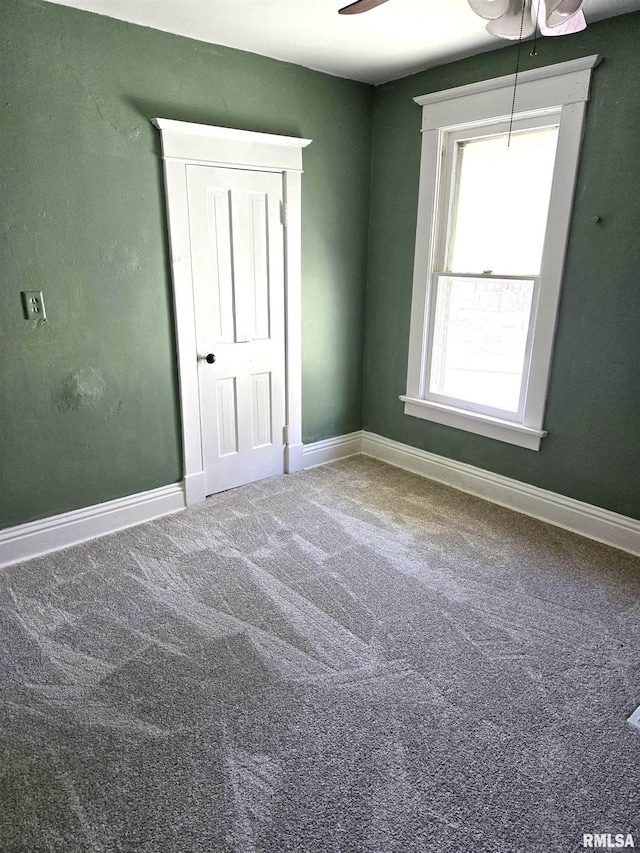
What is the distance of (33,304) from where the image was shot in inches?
103

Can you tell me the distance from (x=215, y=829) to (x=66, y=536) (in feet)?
6.06

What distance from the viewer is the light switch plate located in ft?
8.48

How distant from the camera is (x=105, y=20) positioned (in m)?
2.57

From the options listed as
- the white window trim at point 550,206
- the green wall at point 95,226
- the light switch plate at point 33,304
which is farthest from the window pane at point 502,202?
the light switch plate at point 33,304

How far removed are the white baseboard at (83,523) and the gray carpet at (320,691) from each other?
86 millimetres

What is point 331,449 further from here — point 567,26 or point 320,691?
point 567,26

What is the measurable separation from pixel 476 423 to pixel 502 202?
1.30 metres

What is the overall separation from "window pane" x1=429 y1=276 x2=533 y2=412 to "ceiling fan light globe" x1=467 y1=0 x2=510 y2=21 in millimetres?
1493

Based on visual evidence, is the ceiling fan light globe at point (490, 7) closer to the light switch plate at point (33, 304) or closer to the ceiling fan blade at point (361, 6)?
the ceiling fan blade at point (361, 6)

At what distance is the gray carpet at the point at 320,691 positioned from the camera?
1.52m

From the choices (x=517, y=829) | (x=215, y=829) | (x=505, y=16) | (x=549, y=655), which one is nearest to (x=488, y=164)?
(x=505, y=16)

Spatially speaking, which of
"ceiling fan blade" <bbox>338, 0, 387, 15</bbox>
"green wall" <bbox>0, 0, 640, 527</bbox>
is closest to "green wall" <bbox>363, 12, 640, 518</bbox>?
"green wall" <bbox>0, 0, 640, 527</bbox>

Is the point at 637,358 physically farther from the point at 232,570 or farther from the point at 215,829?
the point at 215,829

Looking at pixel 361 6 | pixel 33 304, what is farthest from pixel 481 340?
pixel 33 304
